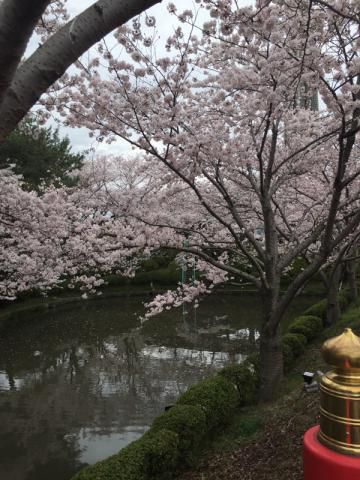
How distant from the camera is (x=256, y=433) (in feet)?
15.8

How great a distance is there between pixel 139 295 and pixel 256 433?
62.8 ft

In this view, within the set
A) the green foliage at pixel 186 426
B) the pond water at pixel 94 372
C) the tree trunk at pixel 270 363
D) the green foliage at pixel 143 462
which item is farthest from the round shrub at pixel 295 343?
the green foliage at pixel 143 462

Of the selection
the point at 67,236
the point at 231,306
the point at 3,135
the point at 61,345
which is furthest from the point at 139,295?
the point at 3,135

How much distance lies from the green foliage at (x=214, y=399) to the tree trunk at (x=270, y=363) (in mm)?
504

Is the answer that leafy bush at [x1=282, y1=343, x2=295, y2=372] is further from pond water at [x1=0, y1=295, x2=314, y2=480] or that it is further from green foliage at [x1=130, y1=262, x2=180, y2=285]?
green foliage at [x1=130, y1=262, x2=180, y2=285]

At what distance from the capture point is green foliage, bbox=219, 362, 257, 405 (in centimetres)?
632

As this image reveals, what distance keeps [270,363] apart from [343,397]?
5.11 m

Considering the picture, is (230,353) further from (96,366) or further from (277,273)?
(277,273)

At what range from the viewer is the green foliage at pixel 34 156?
18859 millimetres

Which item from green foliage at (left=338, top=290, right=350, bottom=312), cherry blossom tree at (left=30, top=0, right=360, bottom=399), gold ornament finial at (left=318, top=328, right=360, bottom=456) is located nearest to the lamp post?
gold ornament finial at (left=318, top=328, right=360, bottom=456)

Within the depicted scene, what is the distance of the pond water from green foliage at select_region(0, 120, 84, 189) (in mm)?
6019

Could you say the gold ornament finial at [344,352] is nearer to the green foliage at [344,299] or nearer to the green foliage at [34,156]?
the green foliage at [344,299]

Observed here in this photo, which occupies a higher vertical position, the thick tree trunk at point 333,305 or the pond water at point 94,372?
the thick tree trunk at point 333,305

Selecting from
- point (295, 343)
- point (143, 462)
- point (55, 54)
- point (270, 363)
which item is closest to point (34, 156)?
point (295, 343)
